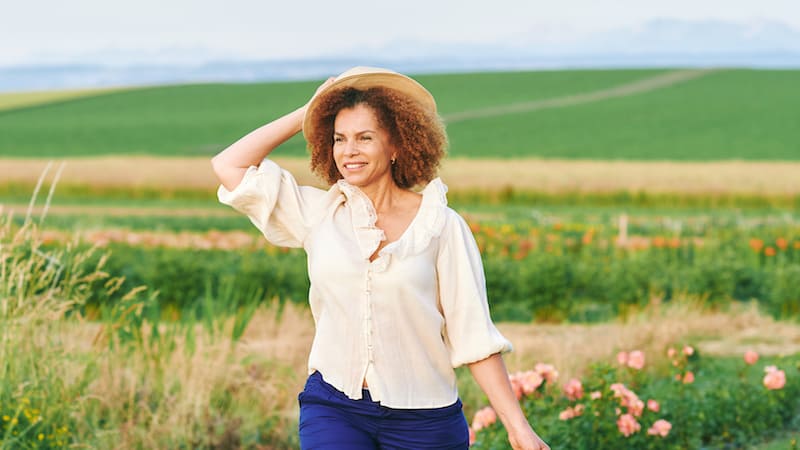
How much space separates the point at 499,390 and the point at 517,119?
178 feet

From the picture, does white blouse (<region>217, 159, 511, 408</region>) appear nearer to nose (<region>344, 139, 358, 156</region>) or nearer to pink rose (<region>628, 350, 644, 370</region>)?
nose (<region>344, 139, 358, 156</region>)

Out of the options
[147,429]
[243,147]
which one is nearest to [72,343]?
[147,429]

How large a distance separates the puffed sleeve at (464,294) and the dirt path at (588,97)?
176 ft

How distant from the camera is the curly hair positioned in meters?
4.08

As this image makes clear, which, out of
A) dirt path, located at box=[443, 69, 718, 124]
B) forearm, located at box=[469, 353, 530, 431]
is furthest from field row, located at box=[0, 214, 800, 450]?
dirt path, located at box=[443, 69, 718, 124]

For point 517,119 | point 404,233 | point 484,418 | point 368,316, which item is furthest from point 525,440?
point 517,119

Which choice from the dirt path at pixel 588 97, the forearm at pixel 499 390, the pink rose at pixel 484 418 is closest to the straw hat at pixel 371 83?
the forearm at pixel 499 390

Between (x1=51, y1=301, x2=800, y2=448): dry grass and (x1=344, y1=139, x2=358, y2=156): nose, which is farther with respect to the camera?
(x1=51, y1=301, x2=800, y2=448): dry grass

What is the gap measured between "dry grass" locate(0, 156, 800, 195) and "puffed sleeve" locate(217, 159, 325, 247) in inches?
1025

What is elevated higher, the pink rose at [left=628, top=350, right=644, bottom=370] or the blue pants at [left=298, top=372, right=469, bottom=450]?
the blue pants at [left=298, top=372, right=469, bottom=450]

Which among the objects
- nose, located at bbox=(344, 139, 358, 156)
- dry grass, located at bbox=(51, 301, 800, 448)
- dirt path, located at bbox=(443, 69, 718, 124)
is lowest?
dirt path, located at bbox=(443, 69, 718, 124)

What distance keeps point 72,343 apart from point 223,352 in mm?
840

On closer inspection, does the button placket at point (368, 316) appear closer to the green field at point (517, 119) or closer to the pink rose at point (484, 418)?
the pink rose at point (484, 418)

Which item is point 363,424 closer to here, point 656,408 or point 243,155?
point 243,155
